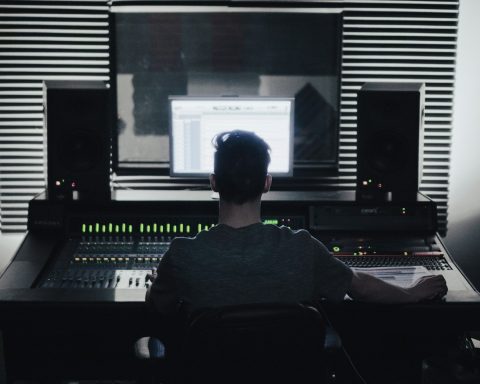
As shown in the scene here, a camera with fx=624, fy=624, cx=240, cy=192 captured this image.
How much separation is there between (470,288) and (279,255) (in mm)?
876

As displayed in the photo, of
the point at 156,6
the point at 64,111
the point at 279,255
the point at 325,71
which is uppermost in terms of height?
the point at 156,6

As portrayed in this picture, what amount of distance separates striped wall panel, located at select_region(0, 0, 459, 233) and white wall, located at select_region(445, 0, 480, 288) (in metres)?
0.05

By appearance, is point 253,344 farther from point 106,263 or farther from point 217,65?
point 217,65

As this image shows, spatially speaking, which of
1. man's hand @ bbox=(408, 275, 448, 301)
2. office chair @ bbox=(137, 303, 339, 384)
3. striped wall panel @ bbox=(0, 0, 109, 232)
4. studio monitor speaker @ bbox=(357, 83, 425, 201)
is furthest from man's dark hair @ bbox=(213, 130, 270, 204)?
striped wall panel @ bbox=(0, 0, 109, 232)

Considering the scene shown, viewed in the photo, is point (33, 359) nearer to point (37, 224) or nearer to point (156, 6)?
point (37, 224)

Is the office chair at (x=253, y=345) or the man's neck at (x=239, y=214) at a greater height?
the man's neck at (x=239, y=214)

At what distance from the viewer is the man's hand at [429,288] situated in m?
1.94

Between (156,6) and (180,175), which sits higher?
(156,6)

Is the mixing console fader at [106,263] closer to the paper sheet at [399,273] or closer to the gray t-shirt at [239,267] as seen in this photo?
the gray t-shirt at [239,267]

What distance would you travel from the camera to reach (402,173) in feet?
8.46

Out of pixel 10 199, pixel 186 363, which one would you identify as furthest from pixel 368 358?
pixel 10 199

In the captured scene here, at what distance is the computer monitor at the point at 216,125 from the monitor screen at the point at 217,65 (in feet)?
2.22

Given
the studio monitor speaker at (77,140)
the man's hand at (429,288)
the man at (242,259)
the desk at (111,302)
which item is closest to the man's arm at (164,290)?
the man at (242,259)

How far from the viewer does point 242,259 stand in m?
1.54
